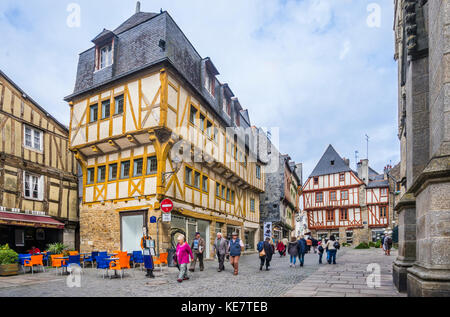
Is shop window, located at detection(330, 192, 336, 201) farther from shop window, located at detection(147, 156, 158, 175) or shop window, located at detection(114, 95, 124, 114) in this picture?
shop window, located at detection(114, 95, 124, 114)

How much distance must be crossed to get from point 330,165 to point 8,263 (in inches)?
1537

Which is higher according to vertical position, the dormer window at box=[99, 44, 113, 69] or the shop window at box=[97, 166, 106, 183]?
the dormer window at box=[99, 44, 113, 69]

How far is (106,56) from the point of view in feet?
56.2

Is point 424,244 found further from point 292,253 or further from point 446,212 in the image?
point 292,253

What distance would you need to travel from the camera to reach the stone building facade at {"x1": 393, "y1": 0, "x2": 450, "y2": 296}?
481cm

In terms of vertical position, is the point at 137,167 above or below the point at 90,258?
above

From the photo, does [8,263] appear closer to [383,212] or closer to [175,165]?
[175,165]

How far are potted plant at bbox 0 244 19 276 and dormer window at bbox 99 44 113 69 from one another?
31.3ft

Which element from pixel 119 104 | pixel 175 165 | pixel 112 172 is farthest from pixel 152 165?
pixel 119 104

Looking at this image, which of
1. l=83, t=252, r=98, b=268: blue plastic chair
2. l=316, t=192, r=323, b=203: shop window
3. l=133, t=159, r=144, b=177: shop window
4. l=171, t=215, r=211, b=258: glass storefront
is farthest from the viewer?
l=316, t=192, r=323, b=203: shop window

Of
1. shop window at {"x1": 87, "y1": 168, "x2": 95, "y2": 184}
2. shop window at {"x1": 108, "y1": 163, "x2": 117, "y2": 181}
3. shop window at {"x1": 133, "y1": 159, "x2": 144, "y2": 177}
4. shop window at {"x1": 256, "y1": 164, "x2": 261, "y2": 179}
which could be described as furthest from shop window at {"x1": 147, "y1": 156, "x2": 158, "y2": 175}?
shop window at {"x1": 256, "y1": 164, "x2": 261, "y2": 179}

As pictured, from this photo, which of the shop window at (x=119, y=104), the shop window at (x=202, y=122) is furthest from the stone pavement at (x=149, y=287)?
the shop window at (x=202, y=122)

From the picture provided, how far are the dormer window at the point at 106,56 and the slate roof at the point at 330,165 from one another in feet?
108
